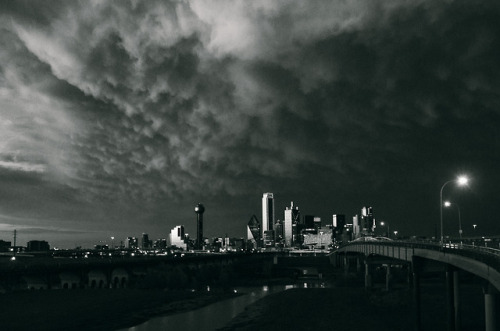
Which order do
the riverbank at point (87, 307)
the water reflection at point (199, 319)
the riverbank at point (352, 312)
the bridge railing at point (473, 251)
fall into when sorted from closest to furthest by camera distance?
1. the bridge railing at point (473, 251)
2. the riverbank at point (87, 307)
3. the riverbank at point (352, 312)
4. the water reflection at point (199, 319)

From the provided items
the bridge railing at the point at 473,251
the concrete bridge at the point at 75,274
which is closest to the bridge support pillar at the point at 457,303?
the bridge railing at the point at 473,251

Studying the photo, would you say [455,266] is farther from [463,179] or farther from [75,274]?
[75,274]

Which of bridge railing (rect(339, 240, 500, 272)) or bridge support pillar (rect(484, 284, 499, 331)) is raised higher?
bridge railing (rect(339, 240, 500, 272))

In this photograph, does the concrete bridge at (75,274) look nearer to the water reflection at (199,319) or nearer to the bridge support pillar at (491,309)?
the water reflection at (199,319)

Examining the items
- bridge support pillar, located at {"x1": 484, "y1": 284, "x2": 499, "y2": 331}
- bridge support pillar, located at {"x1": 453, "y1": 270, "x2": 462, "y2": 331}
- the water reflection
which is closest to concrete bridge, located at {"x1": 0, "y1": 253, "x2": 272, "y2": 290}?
the water reflection

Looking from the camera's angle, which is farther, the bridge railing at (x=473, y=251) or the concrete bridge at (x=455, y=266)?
the concrete bridge at (x=455, y=266)

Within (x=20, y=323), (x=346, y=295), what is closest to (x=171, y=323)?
(x=20, y=323)

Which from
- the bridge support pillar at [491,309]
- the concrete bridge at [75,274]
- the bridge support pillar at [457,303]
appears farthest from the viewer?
the concrete bridge at [75,274]

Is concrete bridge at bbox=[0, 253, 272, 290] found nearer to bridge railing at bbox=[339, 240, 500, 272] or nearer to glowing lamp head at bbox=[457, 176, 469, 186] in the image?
bridge railing at bbox=[339, 240, 500, 272]

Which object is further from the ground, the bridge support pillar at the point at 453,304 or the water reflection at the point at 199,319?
the bridge support pillar at the point at 453,304

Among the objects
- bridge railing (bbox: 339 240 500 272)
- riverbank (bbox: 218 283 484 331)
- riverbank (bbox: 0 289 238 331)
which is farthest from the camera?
riverbank (bbox: 218 283 484 331)
